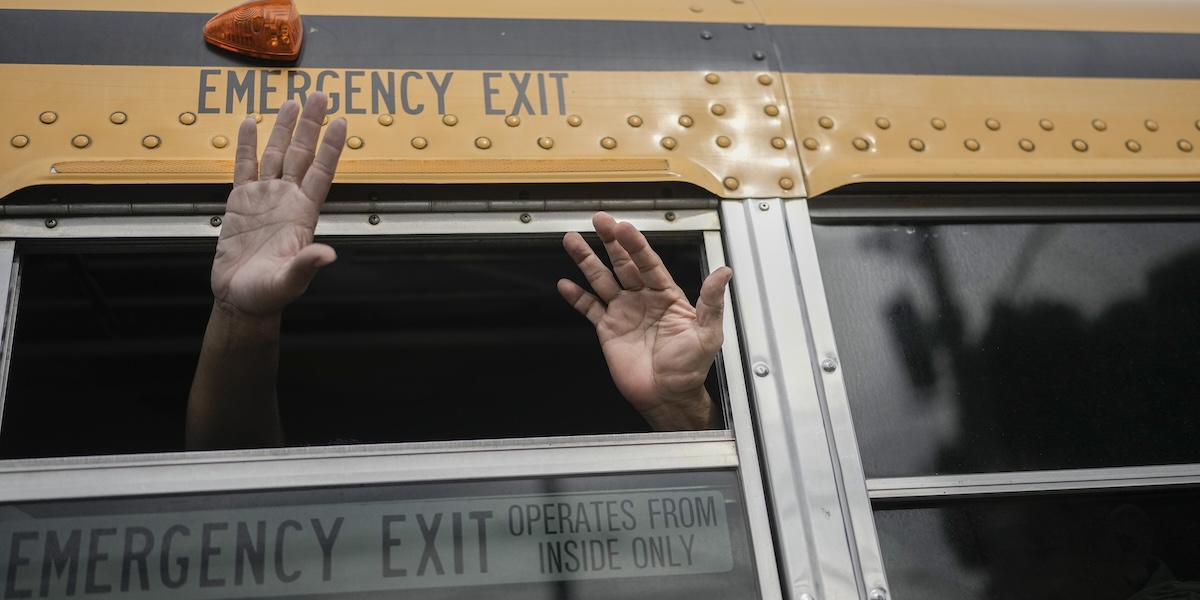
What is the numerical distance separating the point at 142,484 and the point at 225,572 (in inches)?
6.2

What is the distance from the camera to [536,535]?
1290 mm

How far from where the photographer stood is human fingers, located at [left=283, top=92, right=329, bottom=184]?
1382 millimetres

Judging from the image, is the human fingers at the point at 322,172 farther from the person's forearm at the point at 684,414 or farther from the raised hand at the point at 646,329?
the person's forearm at the point at 684,414

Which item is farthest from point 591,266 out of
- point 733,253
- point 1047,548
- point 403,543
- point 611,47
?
point 1047,548

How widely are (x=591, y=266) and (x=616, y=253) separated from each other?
0.21 ft

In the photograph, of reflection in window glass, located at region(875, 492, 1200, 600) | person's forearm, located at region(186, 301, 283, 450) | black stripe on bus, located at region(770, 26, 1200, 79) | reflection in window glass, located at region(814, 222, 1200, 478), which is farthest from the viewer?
black stripe on bus, located at region(770, 26, 1200, 79)

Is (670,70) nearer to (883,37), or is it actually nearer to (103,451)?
(883,37)

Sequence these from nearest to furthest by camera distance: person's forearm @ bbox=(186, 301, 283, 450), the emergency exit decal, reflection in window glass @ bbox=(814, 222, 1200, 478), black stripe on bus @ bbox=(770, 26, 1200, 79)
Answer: the emergency exit decal < reflection in window glass @ bbox=(814, 222, 1200, 478) < person's forearm @ bbox=(186, 301, 283, 450) < black stripe on bus @ bbox=(770, 26, 1200, 79)

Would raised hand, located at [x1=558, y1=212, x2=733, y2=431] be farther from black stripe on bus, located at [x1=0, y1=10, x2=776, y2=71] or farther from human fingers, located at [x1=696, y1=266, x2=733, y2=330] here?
black stripe on bus, located at [x1=0, y1=10, x2=776, y2=71]

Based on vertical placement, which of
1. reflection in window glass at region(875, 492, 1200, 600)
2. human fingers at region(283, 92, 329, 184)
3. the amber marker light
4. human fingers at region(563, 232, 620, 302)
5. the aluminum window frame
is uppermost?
the amber marker light

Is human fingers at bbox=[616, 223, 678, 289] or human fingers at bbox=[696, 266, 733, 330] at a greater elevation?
human fingers at bbox=[616, 223, 678, 289]

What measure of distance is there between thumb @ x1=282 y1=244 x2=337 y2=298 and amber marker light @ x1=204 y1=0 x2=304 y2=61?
1.33 feet

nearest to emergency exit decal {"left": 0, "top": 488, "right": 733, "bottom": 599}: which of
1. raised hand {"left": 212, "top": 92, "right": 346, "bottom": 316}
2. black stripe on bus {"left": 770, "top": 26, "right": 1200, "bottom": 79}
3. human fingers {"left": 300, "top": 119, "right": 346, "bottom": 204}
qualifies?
raised hand {"left": 212, "top": 92, "right": 346, "bottom": 316}

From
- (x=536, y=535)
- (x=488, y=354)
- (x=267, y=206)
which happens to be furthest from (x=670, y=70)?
(x=488, y=354)
